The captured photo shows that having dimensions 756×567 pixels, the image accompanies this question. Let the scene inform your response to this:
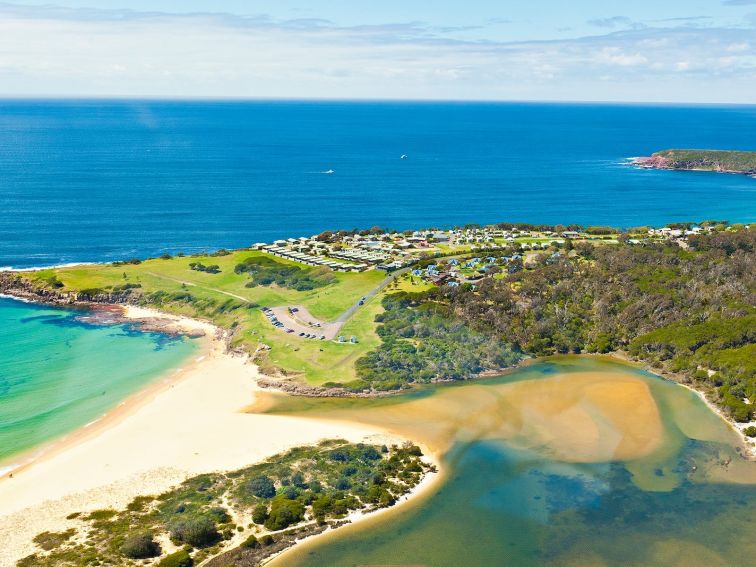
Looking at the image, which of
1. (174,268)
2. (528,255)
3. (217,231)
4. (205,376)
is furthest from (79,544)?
(217,231)

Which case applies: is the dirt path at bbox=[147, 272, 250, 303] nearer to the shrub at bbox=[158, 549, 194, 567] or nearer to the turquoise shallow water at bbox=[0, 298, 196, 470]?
the turquoise shallow water at bbox=[0, 298, 196, 470]

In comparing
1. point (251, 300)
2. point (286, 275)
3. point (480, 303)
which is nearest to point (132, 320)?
point (251, 300)

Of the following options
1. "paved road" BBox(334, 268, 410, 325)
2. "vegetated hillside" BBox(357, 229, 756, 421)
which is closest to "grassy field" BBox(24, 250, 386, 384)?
"paved road" BBox(334, 268, 410, 325)

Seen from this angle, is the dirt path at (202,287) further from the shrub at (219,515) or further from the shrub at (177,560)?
the shrub at (177,560)

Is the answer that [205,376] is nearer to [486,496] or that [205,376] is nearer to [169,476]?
[169,476]

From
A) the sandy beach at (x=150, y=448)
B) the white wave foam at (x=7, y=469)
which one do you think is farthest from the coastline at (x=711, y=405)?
the white wave foam at (x=7, y=469)
